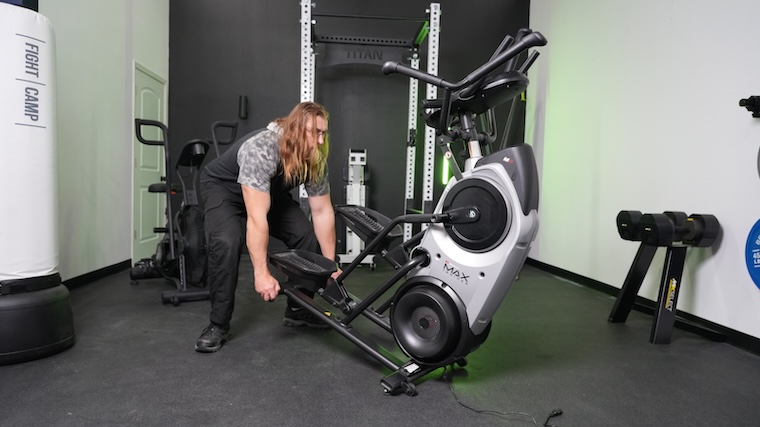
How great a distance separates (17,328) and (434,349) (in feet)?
5.31

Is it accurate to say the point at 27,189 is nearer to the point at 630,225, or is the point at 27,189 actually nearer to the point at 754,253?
the point at 630,225

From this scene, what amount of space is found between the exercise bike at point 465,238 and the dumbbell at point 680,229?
4.17ft

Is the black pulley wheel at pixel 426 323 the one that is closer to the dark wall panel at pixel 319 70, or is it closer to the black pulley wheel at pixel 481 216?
the black pulley wheel at pixel 481 216

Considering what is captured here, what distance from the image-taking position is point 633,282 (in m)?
2.51

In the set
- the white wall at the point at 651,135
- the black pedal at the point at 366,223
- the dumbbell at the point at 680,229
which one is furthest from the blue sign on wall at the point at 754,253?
the black pedal at the point at 366,223

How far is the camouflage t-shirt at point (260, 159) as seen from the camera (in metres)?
1.85

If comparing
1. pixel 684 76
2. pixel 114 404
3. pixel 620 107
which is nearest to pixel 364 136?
pixel 620 107

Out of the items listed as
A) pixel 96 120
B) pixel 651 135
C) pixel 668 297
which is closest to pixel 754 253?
pixel 668 297

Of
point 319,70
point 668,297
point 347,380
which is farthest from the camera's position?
point 319,70

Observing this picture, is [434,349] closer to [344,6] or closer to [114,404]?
[114,404]

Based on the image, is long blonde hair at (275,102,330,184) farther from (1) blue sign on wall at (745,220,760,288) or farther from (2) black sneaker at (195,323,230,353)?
A: (1) blue sign on wall at (745,220,760,288)

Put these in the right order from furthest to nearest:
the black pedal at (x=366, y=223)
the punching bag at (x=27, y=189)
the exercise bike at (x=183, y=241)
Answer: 1. the exercise bike at (x=183, y=241)
2. the black pedal at (x=366, y=223)
3. the punching bag at (x=27, y=189)

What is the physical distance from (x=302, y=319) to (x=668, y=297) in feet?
6.33

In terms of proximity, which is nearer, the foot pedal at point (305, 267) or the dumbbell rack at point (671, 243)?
the foot pedal at point (305, 267)
